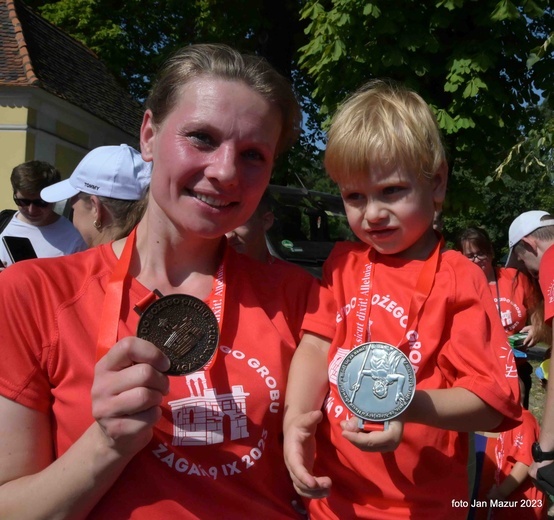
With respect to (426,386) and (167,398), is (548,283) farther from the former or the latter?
(167,398)

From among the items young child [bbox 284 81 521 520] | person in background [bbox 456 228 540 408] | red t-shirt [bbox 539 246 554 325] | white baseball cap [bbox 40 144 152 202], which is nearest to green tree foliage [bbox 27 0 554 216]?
person in background [bbox 456 228 540 408]

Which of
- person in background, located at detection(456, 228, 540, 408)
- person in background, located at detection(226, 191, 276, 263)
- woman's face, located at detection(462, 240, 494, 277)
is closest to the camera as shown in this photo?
person in background, located at detection(226, 191, 276, 263)

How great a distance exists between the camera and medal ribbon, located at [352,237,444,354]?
6.21ft

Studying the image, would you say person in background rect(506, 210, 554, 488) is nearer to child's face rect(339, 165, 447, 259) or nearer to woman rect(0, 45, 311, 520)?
child's face rect(339, 165, 447, 259)

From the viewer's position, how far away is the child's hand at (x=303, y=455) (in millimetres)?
1468

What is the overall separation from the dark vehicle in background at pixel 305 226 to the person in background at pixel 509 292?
5.43ft

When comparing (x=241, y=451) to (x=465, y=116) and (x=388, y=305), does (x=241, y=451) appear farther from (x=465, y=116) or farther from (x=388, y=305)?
(x=465, y=116)

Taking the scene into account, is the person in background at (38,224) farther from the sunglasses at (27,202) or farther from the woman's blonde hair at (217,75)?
the woman's blonde hair at (217,75)

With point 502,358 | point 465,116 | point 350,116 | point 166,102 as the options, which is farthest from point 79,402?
point 465,116

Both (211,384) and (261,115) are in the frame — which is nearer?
(211,384)

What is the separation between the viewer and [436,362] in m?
1.89

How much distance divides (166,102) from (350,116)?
70 centimetres

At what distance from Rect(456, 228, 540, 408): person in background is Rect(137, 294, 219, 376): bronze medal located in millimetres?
4166

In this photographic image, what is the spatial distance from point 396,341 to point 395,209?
429mm
